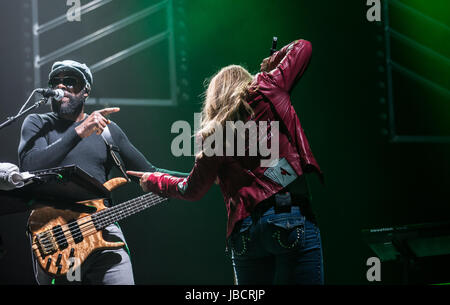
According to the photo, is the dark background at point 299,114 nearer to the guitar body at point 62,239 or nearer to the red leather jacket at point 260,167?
the guitar body at point 62,239

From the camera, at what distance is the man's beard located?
2.94m

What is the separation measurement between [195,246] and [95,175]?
1.14 meters

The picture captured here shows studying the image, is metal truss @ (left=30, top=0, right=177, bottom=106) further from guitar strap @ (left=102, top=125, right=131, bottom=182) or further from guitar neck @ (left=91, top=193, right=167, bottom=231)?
guitar neck @ (left=91, top=193, right=167, bottom=231)

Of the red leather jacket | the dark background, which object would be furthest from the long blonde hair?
the dark background

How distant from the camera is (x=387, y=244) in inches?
139

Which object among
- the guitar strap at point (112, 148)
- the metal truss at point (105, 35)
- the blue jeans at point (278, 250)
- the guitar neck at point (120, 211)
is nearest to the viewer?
the blue jeans at point (278, 250)

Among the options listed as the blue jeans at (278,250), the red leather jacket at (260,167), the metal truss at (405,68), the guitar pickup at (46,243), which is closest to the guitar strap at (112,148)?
the guitar pickup at (46,243)

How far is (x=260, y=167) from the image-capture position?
6.27 ft

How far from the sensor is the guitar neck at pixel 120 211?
106 inches

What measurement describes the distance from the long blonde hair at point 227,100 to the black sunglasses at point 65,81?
53.9 inches

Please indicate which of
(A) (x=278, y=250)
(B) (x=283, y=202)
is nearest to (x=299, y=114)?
(B) (x=283, y=202)

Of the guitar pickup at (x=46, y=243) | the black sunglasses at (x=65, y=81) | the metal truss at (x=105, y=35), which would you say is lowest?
the guitar pickup at (x=46, y=243)
